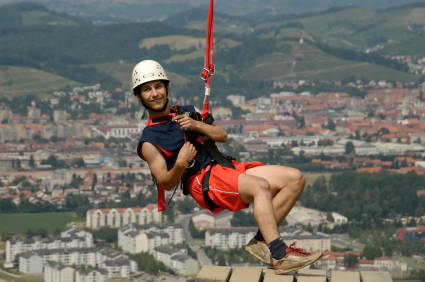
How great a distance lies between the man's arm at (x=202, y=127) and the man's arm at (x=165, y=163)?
0.08m

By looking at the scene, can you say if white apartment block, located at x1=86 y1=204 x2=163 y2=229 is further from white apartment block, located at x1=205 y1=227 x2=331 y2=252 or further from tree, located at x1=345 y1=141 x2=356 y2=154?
tree, located at x1=345 y1=141 x2=356 y2=154

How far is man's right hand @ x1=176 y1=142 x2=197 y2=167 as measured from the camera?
4988 millimetres

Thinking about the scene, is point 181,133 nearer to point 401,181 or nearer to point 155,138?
point 155,138

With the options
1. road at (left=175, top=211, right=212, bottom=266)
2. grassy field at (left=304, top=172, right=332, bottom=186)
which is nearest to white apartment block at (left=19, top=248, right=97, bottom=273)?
road at (left=175, top=211, right=212, bottom=266)

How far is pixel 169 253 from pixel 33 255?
4.42 metres

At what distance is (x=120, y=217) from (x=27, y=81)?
55.4 meters

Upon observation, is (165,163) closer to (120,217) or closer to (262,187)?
(262,187)

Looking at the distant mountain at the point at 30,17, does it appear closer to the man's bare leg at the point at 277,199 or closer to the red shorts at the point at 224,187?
the red shorts at the point at 224,187

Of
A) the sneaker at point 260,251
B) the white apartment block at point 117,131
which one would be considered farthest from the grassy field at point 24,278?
the white apartment block at point 117,131

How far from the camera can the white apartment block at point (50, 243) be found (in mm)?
40375

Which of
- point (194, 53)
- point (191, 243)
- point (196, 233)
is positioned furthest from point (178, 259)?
Answer: point (194, 53)

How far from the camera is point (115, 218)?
161 ft

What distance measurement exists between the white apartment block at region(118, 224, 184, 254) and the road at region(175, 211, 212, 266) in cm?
33

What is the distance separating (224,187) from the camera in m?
5.06
